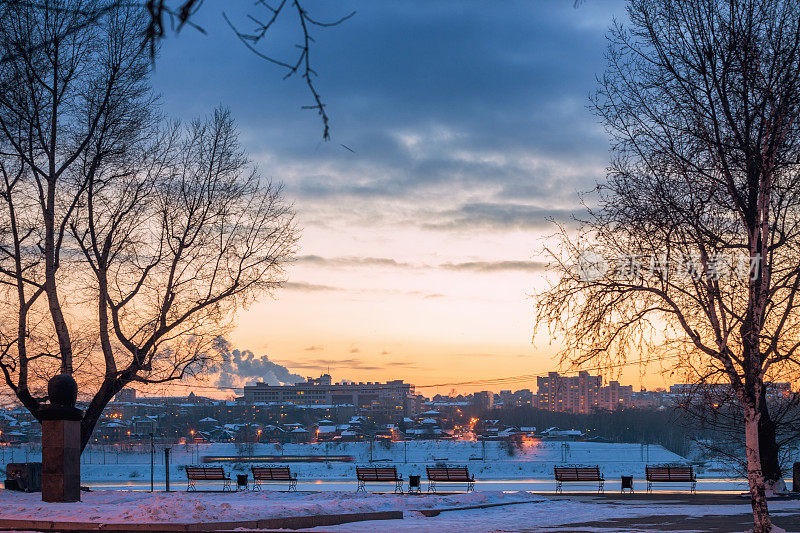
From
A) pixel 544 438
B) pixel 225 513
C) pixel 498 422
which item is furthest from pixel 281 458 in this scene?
pixel 225 513

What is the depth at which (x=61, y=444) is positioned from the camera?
1931 centimetres

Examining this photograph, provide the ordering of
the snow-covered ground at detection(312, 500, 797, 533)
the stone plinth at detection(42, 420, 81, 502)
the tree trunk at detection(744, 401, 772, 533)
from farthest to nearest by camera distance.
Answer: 1. the stone plinth at detection(42, 420, 81, 502)
2. the snow-covered ground at detection(312, 500, 797, 533)
3. the tree trunk at detection(744, 401, 772, 533)

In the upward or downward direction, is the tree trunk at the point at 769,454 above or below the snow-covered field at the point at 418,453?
above

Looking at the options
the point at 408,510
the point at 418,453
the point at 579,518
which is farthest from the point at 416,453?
the point at 408,510

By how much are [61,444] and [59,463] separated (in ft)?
1.42

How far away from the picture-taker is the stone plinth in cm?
1909

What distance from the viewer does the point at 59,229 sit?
25.2 m

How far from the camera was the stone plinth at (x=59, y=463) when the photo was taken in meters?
19.1

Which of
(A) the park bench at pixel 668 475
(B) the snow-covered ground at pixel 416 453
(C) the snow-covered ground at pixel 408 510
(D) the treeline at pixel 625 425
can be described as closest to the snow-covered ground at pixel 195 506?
(C) the snow-covered ground at pixel 408 510

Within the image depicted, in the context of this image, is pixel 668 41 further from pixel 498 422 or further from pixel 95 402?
pixel 498 422

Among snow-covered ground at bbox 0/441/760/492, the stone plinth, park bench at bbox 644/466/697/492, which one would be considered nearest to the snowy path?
the stone plinth

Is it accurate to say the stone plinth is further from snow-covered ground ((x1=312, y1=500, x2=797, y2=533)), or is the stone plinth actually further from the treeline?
the treeline

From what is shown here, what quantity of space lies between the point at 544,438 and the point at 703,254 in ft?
432

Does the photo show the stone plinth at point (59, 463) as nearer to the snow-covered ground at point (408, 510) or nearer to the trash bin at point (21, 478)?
the snow-covered ground at point (408, 510)
